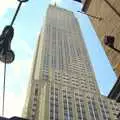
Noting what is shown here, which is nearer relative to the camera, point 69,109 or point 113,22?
point 113,22

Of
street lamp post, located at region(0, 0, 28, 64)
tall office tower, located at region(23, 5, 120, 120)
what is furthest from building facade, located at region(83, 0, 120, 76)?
tall office tower, located at region(23, 5, 120, 120)

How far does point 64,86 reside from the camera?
120 meters

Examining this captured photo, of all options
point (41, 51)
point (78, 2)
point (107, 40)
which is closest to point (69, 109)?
point (41, 51)

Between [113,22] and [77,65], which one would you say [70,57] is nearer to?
[77,65]

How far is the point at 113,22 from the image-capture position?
40.8ft

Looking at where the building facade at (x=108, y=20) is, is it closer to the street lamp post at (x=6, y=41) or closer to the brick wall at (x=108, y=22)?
the brick wall at (x=108, y=22)

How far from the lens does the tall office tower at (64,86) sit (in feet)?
324

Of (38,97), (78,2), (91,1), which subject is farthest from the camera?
(38,97)

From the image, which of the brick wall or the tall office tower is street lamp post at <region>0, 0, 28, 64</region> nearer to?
the brick wall

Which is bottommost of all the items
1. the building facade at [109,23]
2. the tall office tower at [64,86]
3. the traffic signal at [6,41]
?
the tall office tower at [64,86]

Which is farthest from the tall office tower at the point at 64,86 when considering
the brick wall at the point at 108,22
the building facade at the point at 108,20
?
the brick wall at the point at 108,22

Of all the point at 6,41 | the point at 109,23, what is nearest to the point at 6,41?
the point at 6,41

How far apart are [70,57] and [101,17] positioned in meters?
139

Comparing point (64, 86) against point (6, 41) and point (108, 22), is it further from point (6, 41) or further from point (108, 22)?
point (6, 41)
